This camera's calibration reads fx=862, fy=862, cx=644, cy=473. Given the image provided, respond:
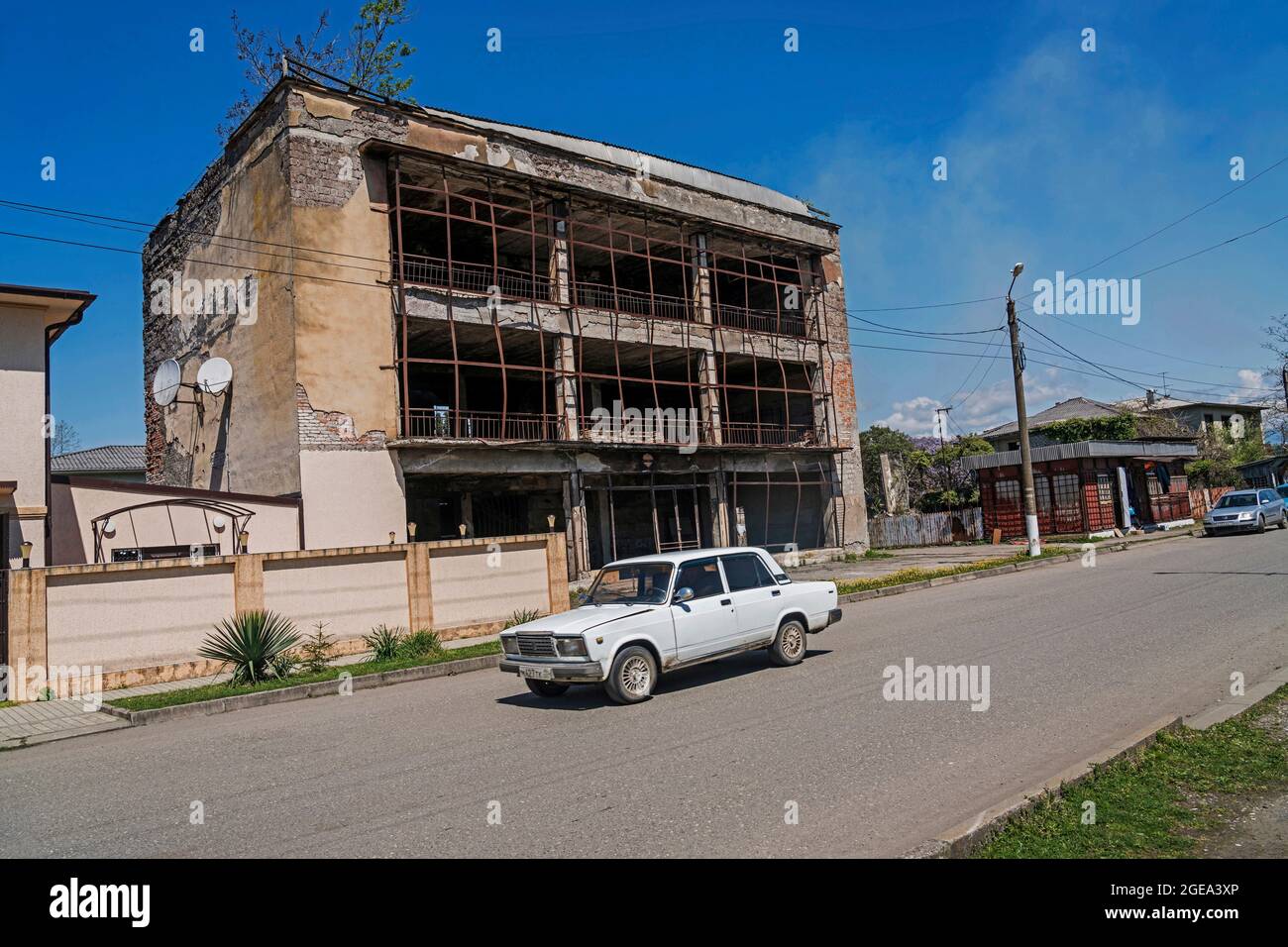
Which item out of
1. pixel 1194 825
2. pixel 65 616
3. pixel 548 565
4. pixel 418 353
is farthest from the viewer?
pixel 418 353

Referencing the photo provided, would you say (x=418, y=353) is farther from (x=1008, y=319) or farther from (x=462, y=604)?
(x=1008, y=319)

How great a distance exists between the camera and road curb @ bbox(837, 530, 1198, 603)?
1982cm

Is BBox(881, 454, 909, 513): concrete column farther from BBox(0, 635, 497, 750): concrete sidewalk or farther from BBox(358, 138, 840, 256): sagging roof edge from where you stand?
BBox(0, 635, 497, 750): concrete sidewalk

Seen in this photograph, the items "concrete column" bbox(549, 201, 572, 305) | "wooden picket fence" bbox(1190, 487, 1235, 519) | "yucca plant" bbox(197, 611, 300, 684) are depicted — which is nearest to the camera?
"yucca plant" bbox(197, 611, 300, 684)

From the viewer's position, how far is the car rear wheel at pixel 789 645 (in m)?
10.9

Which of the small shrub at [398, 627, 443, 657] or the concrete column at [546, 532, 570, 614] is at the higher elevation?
the concrete column at [546, 532, 570, 614]

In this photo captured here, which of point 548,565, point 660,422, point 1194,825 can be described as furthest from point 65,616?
point 660,422

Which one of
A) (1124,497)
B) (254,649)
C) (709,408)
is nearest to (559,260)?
(709,408)

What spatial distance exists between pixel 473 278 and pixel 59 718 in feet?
64.1

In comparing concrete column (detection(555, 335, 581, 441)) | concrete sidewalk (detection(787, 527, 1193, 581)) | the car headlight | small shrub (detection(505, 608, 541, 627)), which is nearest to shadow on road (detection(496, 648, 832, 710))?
the car headlight

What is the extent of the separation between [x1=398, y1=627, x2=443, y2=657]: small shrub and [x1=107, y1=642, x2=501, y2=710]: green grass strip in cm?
25
